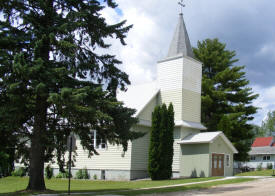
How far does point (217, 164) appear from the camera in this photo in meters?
28.6

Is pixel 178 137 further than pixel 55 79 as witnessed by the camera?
Yes

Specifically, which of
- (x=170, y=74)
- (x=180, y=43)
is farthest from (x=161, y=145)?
(x=180, y=43)

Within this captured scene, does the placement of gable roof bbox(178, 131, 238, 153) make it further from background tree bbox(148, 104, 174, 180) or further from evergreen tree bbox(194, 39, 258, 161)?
evergreen tree bbox(194, 39, 258, 161)

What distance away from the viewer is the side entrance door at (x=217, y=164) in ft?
92.4

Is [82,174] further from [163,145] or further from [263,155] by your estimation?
[263,155]

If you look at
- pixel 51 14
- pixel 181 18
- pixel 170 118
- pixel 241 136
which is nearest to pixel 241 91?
pixel 241 136

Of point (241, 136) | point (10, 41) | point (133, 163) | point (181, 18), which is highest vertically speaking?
point (181, 18)

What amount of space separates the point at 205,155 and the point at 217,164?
5.64 ft

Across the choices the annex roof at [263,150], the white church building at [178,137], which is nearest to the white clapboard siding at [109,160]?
the white church building at [178,137]

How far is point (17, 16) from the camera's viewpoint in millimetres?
15984

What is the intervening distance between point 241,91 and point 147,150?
616 inches

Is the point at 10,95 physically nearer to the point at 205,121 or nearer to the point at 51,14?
the point at 51,14

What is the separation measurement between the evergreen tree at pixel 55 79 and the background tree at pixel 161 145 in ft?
32.4

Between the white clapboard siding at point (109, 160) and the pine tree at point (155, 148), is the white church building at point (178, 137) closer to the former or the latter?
the white clapboard siding at point (109, 160)
